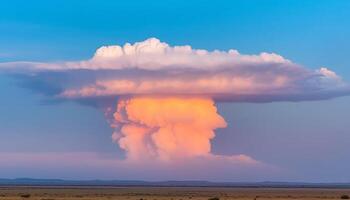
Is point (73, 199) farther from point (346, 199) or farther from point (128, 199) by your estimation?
point (346, 199)

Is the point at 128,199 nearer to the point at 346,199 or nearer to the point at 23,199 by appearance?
the point at 23,199

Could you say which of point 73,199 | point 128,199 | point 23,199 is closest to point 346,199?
point 128,199

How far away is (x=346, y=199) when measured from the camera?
119188 mm

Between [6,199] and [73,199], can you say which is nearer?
[6,199]

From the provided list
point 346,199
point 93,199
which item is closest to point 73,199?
point 93,199

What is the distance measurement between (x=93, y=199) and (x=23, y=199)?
1229 cm

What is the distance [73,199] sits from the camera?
115438 mm

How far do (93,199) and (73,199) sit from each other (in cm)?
344

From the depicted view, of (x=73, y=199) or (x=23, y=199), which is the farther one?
(x=73, y=199)

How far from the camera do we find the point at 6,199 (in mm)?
107375

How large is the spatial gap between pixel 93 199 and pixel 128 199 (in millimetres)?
5943

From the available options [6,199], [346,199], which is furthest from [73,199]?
[346,199]

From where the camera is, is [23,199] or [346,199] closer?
[23,199]

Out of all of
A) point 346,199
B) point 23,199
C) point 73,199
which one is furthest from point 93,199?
point 346,199
